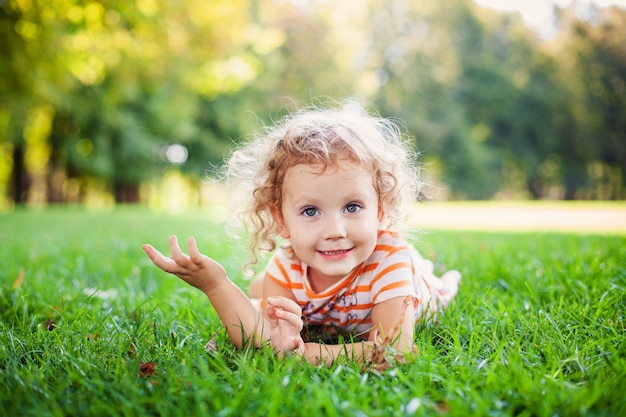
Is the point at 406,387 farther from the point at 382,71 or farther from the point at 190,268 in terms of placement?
the point at 382,71

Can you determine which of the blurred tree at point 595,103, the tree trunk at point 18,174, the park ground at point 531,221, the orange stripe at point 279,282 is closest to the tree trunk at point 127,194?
the tree trunk at point 18,174

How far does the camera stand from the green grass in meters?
1.34

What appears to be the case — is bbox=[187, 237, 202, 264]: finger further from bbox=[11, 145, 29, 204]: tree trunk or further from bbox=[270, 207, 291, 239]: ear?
bbox=[11, 145, 29, 204]: tree trunk

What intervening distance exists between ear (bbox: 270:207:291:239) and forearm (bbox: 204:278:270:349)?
0.40m

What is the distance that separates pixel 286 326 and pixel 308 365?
7.5 inches

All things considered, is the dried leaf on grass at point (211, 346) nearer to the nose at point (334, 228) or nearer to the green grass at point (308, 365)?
the green grass at point (308, 365)

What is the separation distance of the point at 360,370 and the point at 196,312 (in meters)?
1.11

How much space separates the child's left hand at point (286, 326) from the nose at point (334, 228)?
30cm

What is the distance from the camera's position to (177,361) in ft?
5.62

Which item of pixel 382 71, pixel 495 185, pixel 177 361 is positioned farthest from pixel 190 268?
pixel 495 185

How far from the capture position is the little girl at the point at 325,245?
188cm

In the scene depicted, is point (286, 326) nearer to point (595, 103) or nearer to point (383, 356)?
point (383, 356)

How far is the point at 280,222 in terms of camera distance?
2.28 metres

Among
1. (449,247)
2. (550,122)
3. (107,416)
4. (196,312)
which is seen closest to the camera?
(107,416)
